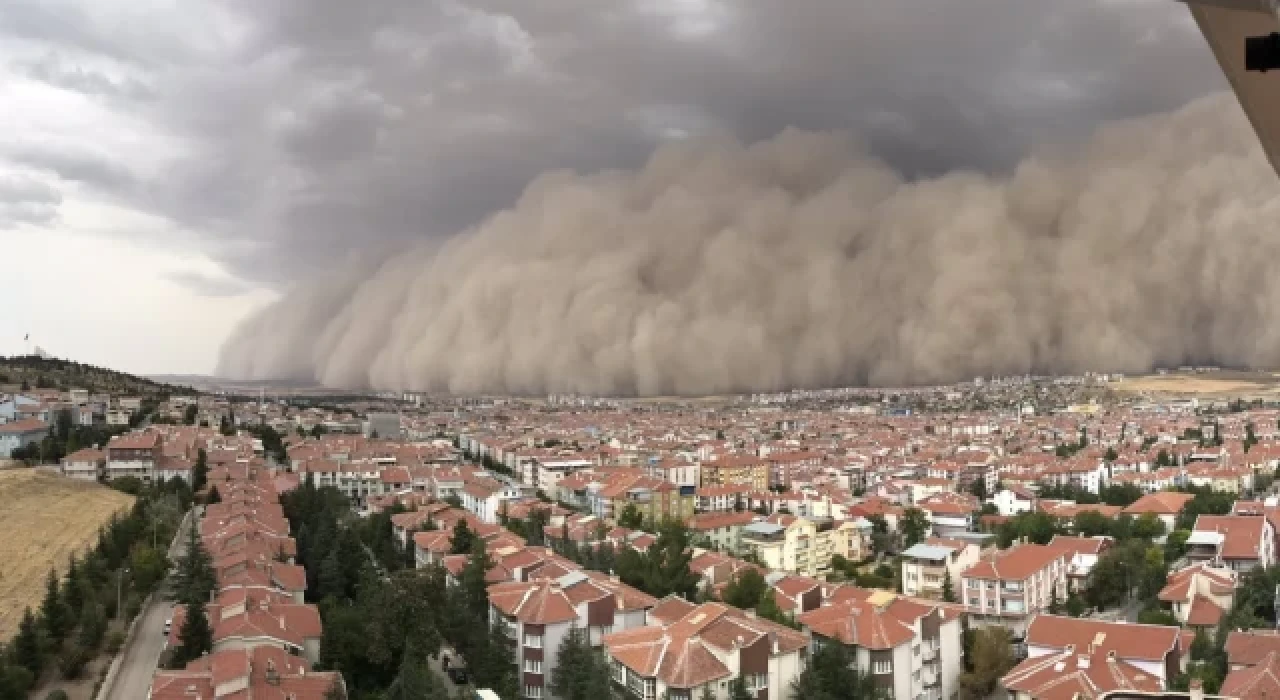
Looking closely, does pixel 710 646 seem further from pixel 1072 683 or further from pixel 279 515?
pixel 279 515

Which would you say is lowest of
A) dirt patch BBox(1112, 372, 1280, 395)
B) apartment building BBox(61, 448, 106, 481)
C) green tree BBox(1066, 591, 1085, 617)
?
green tree BBox(1066, 591, 1085, 617)

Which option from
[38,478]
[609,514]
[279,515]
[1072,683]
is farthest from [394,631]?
[38,478]

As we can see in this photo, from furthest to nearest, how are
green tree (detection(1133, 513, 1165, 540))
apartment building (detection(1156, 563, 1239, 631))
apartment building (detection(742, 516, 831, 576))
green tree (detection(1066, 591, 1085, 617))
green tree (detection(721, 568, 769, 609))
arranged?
green tree (detection(1133, 513, 1165, 540)), apartment building (detection(742, 516, 831, 576)), green tree (detection(1066, 591, 1085, 617)), green tree (detection(721, 568, 769, 609)), apartment building (detection(1156, 563, 1239, 631))

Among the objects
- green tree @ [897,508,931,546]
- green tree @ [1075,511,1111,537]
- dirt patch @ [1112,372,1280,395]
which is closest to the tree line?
green tree @ [897,508,931,546]

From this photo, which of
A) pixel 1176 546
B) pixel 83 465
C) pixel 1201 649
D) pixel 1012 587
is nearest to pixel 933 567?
pixel 1012 587

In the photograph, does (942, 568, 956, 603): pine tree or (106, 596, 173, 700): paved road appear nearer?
(106, 596, 173, 700): paved road

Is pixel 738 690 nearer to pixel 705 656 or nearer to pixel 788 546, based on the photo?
pixel 705 656

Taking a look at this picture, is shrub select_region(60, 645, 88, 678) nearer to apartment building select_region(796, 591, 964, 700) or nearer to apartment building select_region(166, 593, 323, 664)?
apartment building select_region(166, 593, 323, 664)
